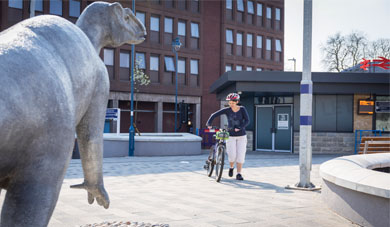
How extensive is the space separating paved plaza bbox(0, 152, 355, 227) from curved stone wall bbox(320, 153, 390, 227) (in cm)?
16

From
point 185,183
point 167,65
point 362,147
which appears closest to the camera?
point 185,183

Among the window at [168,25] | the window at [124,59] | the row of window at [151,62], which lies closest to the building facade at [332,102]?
the row of window at [151,62]

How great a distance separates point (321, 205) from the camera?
6.07m

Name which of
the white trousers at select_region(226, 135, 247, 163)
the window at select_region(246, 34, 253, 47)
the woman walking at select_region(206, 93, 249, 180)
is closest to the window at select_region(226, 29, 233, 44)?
the window at select_region(246, 34, 253, 47)

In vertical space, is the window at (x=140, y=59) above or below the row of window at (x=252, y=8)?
below

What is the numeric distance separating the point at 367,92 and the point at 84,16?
1864 cm

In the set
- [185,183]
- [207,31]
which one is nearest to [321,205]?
[185,183]

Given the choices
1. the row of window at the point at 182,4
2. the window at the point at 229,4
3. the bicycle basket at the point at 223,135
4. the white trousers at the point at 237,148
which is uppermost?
the window at the point at 229,4

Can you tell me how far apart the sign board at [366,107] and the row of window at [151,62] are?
16.5m

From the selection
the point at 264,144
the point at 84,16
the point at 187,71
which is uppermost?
the point at 187,71

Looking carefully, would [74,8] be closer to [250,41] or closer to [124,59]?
[124,59]

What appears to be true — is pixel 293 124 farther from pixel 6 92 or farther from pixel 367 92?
pixel 6 92

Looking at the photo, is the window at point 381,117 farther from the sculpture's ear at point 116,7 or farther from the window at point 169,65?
the sculpture's ear at point 116,7

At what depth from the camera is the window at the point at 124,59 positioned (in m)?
32.1
